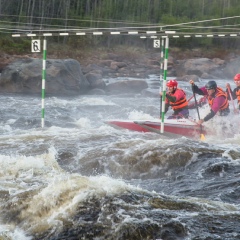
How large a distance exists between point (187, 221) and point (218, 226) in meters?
Result: 0.30

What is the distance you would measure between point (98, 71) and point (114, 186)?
19.5m

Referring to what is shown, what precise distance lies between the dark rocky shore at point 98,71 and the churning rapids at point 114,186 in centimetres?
750

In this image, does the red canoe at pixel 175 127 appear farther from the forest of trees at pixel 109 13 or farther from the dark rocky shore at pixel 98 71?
the forest of trees at pixel 109 13

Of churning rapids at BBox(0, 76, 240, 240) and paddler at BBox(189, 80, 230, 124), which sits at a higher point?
paddler at BBox(189, 80, 230, 124)

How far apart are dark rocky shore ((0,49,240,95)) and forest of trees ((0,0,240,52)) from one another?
7.18 ft

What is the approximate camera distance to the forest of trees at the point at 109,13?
2975cm

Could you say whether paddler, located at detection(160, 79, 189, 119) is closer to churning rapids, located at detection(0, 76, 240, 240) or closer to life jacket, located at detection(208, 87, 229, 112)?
life jacket, located at detection(208, 87, 229, 112)

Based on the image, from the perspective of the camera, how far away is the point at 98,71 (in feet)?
82.3

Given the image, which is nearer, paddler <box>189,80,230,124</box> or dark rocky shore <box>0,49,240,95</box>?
paddler <box>189,80,230,124</box>

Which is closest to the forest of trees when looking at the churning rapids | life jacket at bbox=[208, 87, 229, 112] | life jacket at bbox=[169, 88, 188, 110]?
life jacket at bbox=[169, 88, 188, 110]

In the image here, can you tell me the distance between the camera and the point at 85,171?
737 cm

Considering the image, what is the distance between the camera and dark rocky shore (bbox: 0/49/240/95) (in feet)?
59.8

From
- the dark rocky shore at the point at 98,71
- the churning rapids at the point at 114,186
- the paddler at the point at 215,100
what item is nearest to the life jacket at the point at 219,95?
the paddler at the point at 215,100

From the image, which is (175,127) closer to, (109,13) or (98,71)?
(98,71)
